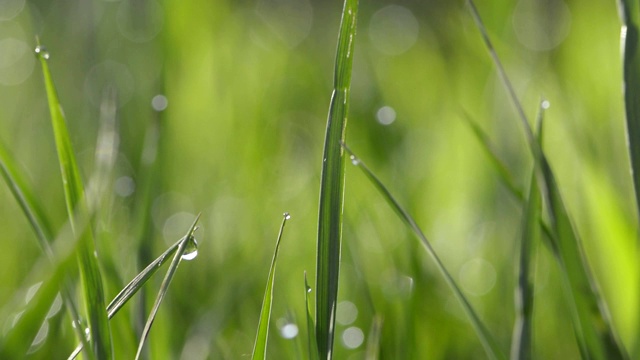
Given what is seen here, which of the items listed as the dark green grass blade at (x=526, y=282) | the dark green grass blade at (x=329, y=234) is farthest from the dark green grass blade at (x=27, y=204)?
the dark green grass blade at (x=526, y=282)

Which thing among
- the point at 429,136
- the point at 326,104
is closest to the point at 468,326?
the point at 429,136

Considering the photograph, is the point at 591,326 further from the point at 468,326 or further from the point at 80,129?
the point at 80,129

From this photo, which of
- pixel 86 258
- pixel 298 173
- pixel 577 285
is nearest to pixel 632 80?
pixel 577 285

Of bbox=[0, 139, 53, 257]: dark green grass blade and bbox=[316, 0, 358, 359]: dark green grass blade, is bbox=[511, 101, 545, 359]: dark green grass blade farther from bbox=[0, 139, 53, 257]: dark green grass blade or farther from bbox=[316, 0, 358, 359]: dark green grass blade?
bbox=[0, 139, 53, 257]: dark green grass blade

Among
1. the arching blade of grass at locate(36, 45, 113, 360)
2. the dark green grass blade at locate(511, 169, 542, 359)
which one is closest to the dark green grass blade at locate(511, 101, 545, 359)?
the dark green grass blade at locate(511, 169, 542, 359)

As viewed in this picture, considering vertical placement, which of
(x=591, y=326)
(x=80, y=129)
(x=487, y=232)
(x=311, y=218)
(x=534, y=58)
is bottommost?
(x=591, y=326)

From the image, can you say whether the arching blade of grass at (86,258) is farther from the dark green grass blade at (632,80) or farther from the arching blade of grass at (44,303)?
the dark green grass blade at (632,80)
